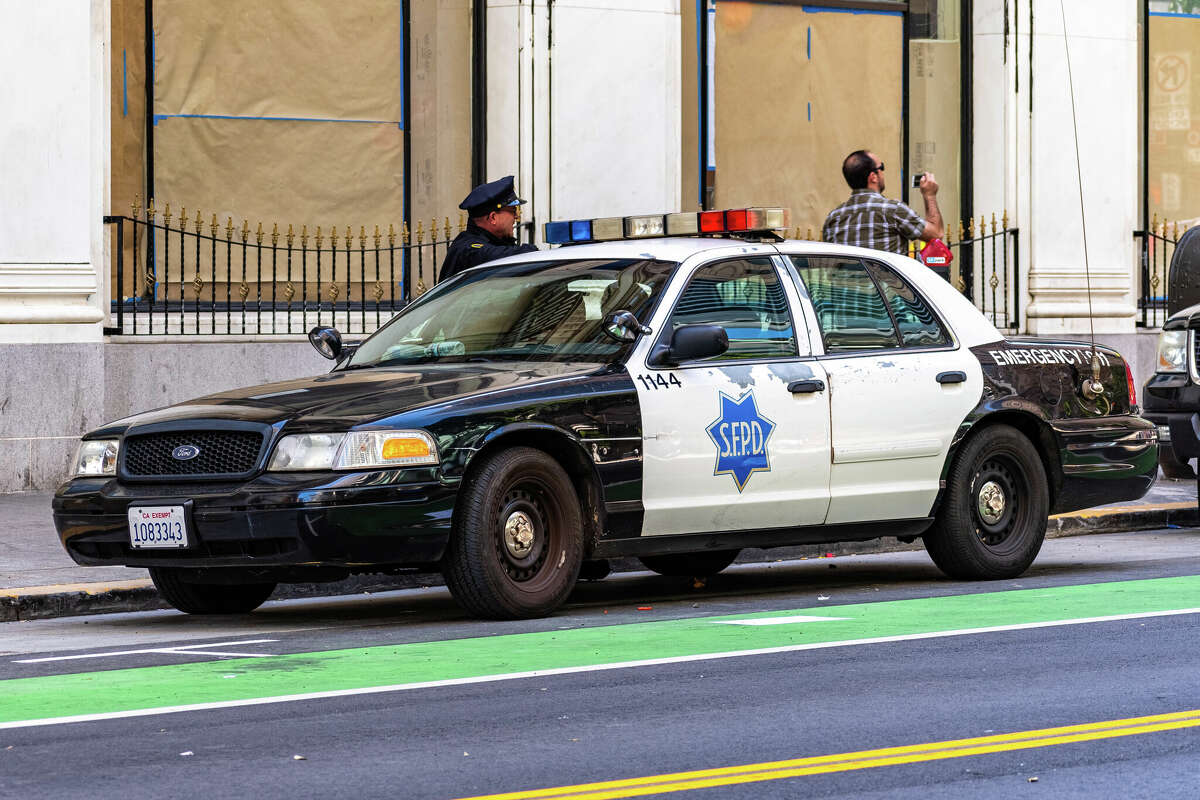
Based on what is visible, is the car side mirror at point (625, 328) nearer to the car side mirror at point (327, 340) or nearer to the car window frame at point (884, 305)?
the car window frame at point (884, 305)

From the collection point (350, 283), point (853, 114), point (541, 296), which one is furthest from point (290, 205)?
point (541, 296)

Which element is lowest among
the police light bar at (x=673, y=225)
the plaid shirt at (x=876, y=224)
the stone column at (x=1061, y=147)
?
the police light bar at (x=673, y=225)

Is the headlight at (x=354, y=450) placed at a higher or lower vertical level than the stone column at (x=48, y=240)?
lower

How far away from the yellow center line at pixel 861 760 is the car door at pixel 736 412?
9.88ft

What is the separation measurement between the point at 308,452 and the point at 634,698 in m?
2.08

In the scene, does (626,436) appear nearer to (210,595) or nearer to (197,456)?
(197,456)

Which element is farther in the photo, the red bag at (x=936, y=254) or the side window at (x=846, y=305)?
the red bag at (x=936, y=254)

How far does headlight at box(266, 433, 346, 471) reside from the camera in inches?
315

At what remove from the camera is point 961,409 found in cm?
968

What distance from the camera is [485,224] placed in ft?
37.8

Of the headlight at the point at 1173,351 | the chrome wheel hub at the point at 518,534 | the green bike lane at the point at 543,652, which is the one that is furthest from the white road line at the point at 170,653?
the headlight at the point at 1173,351

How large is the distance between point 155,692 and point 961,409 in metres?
4.35

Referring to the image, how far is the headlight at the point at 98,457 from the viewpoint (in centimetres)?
852

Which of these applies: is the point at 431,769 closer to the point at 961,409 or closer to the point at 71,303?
the point at 961,409
